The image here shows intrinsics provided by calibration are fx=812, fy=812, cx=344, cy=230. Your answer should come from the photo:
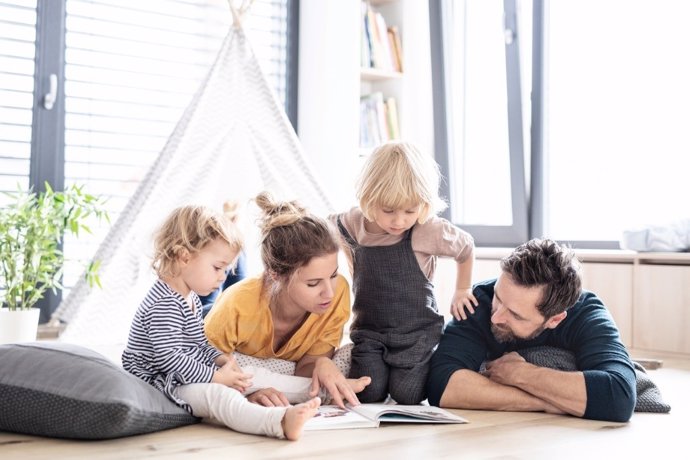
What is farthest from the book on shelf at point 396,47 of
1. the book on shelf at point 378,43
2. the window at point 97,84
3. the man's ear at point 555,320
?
the man's ear at point 555,320

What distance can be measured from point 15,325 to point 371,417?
1.89 m

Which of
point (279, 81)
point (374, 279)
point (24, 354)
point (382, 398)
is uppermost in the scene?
point (279, 81)

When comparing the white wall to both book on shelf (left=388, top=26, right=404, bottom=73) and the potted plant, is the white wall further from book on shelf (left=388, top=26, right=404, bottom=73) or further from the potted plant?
the potted plant

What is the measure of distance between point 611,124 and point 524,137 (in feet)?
1.46

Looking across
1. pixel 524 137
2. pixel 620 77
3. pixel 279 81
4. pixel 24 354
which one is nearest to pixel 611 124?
pixel 620 77

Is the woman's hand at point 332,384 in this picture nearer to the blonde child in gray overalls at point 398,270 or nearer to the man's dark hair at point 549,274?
the blonde child in gray overalls at point 398,270

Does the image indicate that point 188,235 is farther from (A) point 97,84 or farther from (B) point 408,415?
(A) point 97,84

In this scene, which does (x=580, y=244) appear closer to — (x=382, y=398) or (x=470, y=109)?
(x=470, y=109)

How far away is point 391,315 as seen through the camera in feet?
6.96

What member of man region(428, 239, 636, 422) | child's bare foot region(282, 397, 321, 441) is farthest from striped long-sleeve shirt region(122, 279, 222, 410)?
man region(428, 239, 636, 422)

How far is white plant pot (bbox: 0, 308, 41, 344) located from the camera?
10.2 feet

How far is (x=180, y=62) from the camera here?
400cm

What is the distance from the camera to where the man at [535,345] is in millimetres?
1838

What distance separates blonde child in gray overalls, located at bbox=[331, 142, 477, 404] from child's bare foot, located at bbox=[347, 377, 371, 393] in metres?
0.13
